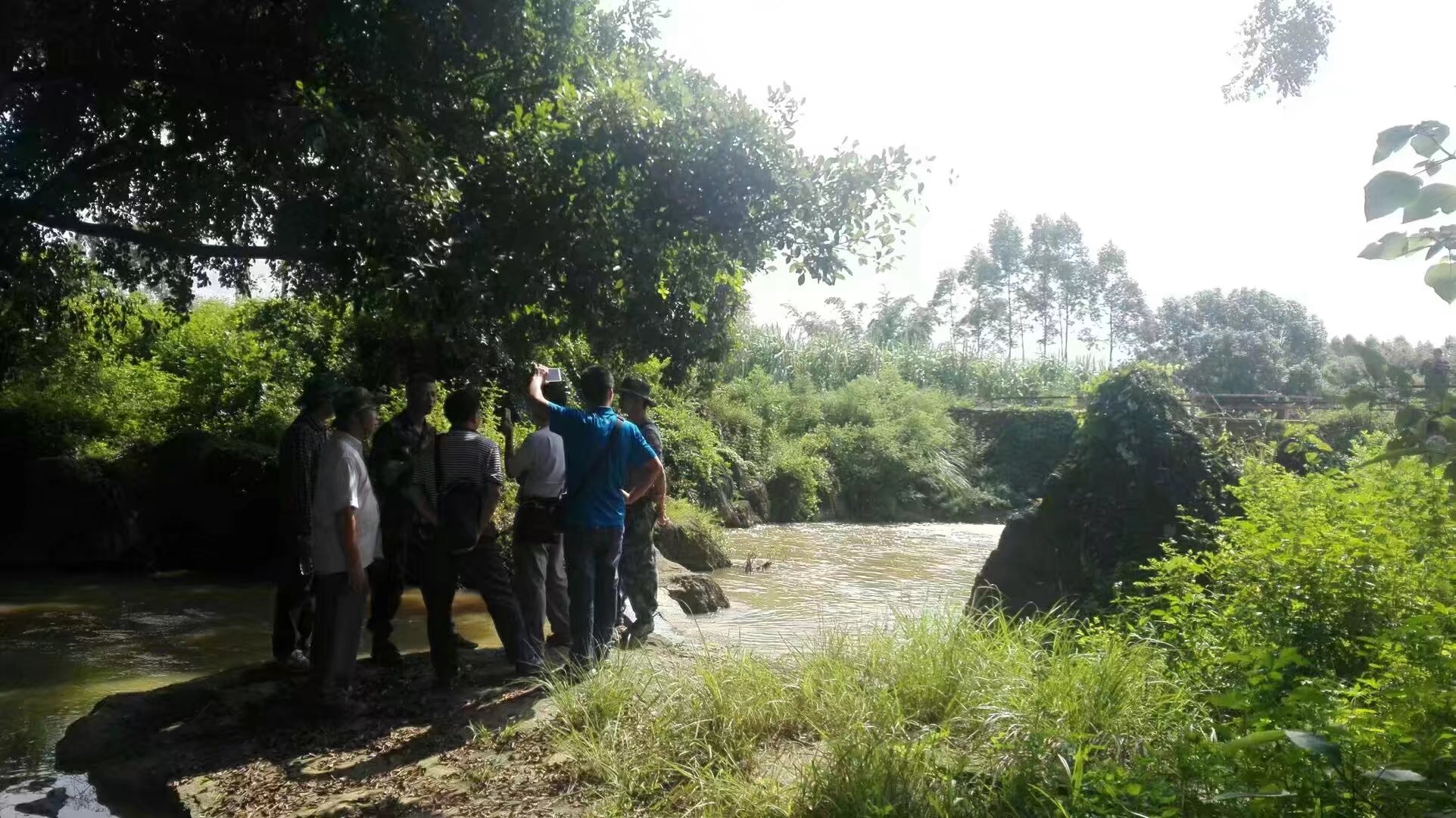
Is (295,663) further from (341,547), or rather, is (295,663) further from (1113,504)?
(1113,504)

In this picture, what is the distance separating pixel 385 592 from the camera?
6.62 meters

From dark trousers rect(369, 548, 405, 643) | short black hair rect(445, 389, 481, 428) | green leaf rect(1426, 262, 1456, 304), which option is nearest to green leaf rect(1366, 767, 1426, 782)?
green leaf rect(1426, 262, 1456, 304)

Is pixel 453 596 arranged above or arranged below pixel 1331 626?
below

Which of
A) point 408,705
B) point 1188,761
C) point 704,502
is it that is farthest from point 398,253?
point 704,502

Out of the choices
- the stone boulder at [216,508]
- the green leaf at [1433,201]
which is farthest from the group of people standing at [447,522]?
the stone boulder at [216,508]

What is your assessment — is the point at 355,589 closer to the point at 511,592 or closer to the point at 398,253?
the point at 511,592

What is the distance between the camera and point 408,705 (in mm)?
5520

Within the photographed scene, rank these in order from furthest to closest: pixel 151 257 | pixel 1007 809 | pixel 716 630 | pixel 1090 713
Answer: pixel 151 257 → pixel 716 630 → pixel 1090 713 → pixel 1007 809

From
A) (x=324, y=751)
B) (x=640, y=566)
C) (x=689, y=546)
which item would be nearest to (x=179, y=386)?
(x=689, y=546)

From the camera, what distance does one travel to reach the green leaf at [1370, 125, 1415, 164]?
195cm

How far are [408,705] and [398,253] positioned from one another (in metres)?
3.10

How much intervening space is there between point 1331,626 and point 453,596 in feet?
14.1

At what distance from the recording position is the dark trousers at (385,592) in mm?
6535

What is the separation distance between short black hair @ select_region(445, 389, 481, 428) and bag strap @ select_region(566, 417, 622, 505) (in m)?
0.70
